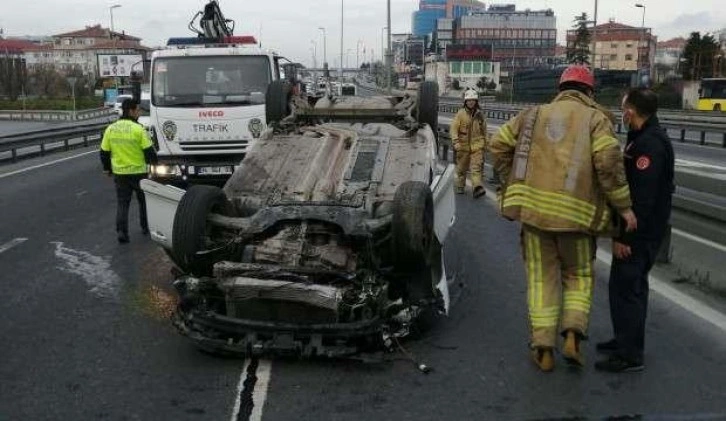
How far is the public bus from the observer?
4631 centimetres

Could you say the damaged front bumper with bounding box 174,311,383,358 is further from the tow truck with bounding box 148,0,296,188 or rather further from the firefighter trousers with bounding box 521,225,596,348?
the tow truck with bounding box 148,0,296,188

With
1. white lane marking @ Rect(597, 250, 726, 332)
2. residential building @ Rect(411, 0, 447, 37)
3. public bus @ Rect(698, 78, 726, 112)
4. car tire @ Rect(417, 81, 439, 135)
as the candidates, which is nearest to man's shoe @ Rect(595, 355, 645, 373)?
white lane marking @ Rect(597, 250, 726, 332)

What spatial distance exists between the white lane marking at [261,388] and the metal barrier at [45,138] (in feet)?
48.6

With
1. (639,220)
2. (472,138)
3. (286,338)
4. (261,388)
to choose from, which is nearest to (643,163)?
(639,220)

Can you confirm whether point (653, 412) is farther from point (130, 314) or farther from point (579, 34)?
point (579, 34)

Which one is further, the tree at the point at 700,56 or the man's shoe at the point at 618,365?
the tree at the point at 700,56

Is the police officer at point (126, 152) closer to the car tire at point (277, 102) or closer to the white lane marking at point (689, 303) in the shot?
the car tire at point (277, 102)

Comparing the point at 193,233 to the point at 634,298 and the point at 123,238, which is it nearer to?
the point at 634,298

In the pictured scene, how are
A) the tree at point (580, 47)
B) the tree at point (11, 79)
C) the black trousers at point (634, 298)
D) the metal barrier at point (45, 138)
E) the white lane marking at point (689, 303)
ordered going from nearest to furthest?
the black trousers at point (634, 298), the white lane marking at point (689, 303), the metal barrier at point (45, 138), the tree at point (11, 79), the tree at point (580, 47)

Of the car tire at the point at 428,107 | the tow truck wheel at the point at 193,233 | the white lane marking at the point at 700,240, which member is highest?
the car tire at the point at 428,107

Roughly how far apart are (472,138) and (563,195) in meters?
7.83

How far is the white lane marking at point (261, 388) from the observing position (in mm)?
3955

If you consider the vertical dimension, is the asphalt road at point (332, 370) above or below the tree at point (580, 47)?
below

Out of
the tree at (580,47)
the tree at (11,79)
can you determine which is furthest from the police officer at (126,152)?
the tree at (580,47)
